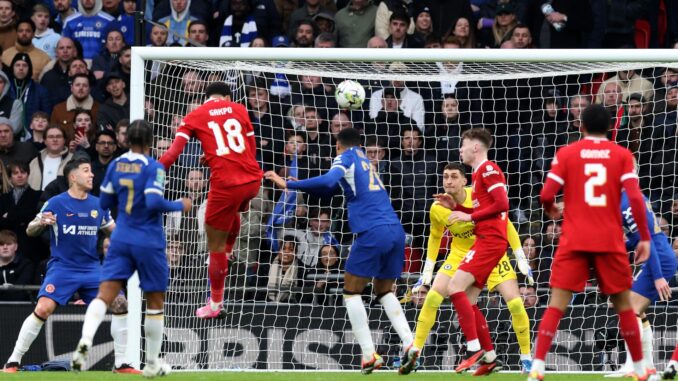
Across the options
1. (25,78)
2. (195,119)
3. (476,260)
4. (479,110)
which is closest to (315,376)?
(476,260)

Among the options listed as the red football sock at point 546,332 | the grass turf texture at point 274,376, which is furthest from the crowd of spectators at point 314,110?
the red football sock at point 546,332

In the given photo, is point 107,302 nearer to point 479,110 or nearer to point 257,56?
point 257,56

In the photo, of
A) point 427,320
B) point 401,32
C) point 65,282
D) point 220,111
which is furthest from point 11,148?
point 427,320

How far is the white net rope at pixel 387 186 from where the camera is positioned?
14633 millimetres

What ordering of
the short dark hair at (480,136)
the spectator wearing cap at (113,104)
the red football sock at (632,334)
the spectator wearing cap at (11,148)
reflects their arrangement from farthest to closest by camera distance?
the spectator wearing cap at (113,104), the spectator wearing cap at (11,148), the short dark hair at (480,136), the red football sock at (632,334)

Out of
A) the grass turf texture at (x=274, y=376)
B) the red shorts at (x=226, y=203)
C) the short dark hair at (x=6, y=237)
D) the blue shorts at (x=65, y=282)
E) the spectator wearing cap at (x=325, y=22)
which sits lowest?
the grass turf texture at (x=274, y=376)

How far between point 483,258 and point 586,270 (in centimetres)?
250

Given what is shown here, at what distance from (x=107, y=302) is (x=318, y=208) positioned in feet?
16.3

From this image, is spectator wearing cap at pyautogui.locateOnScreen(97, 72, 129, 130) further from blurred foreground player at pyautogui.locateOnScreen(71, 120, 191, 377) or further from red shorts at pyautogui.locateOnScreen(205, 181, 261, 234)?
blurred foreground player at pyautogui.locateOnScreen(71, 120, 191, 377)

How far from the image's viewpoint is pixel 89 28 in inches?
743

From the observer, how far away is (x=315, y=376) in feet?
40.2

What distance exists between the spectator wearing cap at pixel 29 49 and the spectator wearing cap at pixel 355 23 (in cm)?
417

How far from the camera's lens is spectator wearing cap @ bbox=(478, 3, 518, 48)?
57.9ft

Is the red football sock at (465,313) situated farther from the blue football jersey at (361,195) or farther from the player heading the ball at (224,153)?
the player heading the ball at (224,153)
